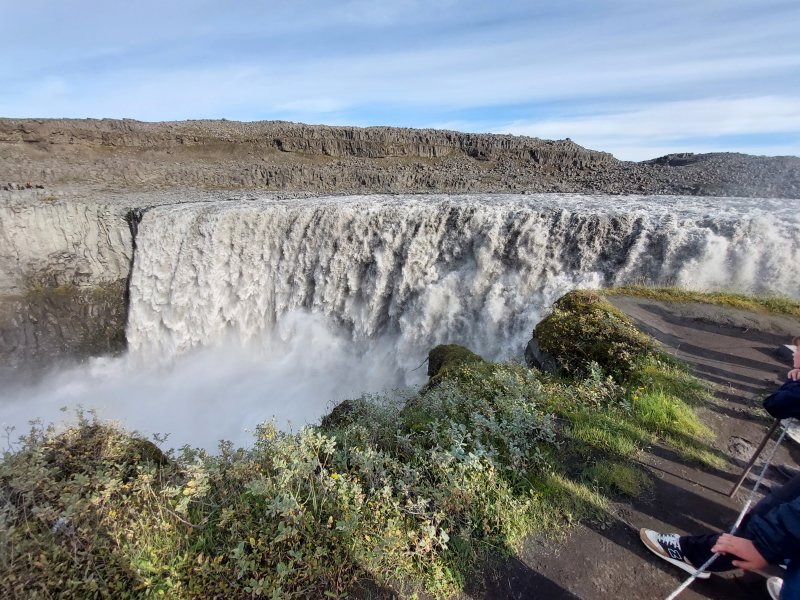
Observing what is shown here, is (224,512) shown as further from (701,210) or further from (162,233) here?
(162,233)

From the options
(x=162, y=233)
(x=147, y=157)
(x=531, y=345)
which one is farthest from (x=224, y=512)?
(x=147, y=157)

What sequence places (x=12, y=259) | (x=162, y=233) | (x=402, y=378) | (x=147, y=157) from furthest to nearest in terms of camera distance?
(x=147, y=157), (x=12, y=259), (x=162, y=233), (x=402, y=378)

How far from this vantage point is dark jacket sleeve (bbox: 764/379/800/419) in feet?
10.4

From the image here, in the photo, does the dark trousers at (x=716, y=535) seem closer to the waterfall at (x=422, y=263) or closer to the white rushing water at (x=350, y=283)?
the waterfall at (x=422, y=263)

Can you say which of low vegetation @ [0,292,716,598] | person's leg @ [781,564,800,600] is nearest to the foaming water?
low vegetation @ [0,292,716,598]

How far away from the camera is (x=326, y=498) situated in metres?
3.61

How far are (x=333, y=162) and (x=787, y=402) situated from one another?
34.9 m

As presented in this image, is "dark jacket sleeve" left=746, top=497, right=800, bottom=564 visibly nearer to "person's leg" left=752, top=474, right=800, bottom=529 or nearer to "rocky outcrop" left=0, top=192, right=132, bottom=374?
"person's leg" left=752, top=474, right=800, bottom=529

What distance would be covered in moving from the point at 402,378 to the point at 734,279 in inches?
337

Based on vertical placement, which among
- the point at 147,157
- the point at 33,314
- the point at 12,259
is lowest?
the point at 33,314

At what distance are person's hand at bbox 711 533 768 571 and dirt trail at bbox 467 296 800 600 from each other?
0.69 meters

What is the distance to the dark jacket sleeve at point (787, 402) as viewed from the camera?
318 centimetres

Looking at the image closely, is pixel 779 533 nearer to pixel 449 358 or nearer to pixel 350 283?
pixel 449 358

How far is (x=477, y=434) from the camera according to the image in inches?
179
